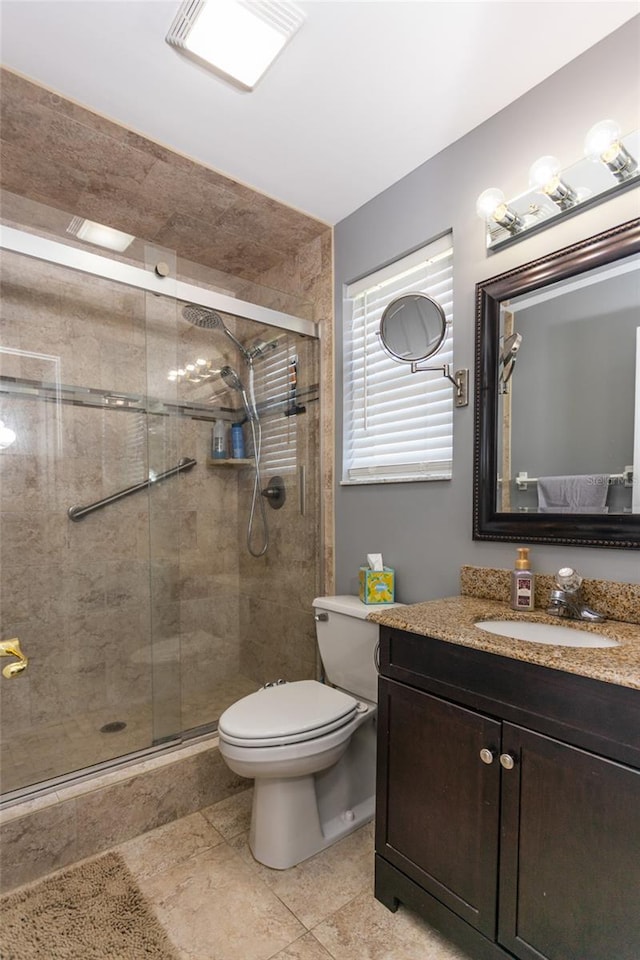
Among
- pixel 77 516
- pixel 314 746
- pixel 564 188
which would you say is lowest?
pixel 314 746

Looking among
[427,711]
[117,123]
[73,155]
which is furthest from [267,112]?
[427,711]

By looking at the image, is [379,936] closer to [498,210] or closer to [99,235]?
[498,210]

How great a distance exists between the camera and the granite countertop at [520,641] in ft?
3.01

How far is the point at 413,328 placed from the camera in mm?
1714

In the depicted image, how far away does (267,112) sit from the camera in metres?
1.61

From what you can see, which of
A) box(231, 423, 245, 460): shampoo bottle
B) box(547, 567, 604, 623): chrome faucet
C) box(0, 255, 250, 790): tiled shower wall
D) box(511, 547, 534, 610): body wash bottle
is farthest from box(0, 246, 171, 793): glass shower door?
box(547, 567, 604, 623): chrome faucet

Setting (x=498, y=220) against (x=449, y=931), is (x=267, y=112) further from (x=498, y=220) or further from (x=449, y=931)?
(x=449, y=931)

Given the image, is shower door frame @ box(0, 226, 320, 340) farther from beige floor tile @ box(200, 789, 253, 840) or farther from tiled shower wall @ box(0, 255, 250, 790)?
beige floor tile @ box(200, 789, 253, 840)

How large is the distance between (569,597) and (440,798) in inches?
23.9

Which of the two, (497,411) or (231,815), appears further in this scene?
(231,815)

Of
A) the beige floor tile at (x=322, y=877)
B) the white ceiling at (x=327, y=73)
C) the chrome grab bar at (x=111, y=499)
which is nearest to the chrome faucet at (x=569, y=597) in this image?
the beige floor tile at (x=322, y=877)

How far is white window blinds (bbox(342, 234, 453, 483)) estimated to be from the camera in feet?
5.92

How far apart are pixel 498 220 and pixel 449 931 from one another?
1.93 metres

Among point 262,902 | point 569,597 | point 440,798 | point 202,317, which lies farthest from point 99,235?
point 262,902
